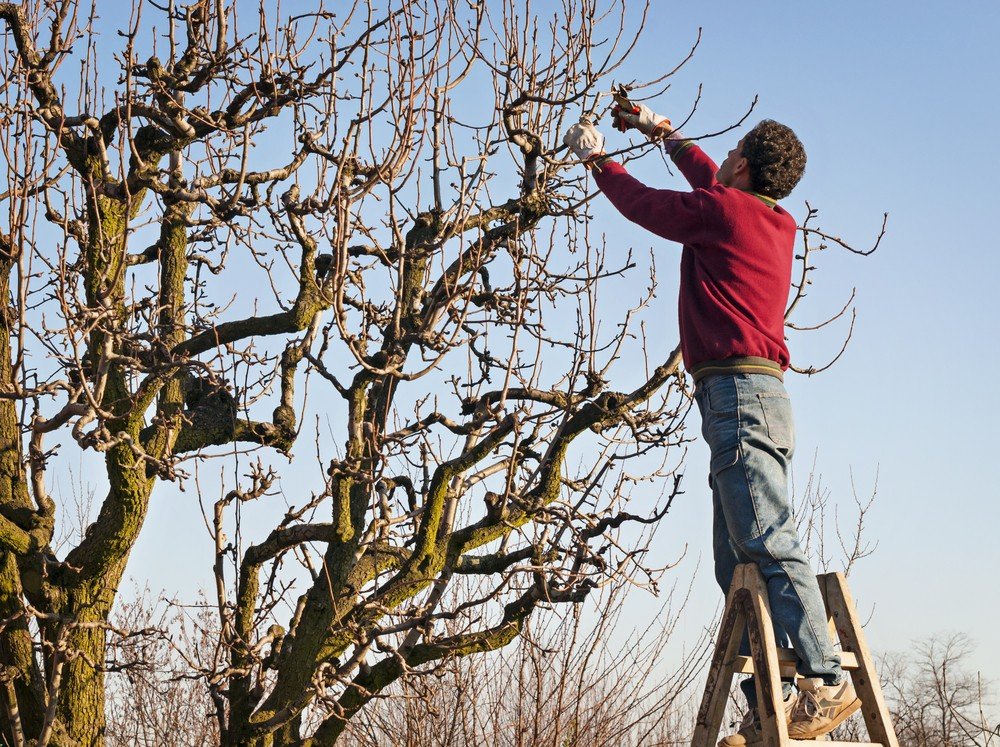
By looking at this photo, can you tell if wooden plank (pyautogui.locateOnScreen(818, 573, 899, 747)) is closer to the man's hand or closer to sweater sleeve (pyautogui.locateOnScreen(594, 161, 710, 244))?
sweater sleeve (pyautogui.locateOnScreen(594, 161, 710, 244))

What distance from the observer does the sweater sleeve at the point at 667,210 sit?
10.3 feet

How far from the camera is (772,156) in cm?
326

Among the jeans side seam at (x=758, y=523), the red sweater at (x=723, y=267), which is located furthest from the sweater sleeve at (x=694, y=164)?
the jeans side seam at (x=758, y=523)

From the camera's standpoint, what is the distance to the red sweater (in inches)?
123

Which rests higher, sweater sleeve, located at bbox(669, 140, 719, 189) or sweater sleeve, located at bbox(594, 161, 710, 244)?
sweater sleeve, located at bbox(669, 140, 719, 189)

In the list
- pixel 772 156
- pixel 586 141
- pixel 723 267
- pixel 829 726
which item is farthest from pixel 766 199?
pixel 829 726

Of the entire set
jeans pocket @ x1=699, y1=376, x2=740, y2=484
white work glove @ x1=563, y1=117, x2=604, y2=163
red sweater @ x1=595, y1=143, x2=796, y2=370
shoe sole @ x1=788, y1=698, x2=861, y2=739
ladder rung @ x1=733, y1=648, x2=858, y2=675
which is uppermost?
white work glove @ x1=563, y1=117, x2=604, y2=163

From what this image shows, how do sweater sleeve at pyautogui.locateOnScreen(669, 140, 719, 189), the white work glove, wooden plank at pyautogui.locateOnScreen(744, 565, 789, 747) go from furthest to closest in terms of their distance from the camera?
1. sweater sleeve at pyautogui.locateOnScreen(669, 140, 719, 189)
2. the white work glove
3. wooden plank at pyautogui.locateOnScreen(744, 565, 789, 747)

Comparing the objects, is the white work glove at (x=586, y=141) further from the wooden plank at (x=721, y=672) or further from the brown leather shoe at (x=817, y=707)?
the brown leather shoe at (x=817, y=707)

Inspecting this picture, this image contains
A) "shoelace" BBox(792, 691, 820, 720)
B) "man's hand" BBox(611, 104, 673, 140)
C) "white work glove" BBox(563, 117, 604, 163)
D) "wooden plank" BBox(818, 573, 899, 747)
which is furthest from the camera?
"man's hand" BBox(611, 104, 673, 140)

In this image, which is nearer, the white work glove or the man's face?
the man's face

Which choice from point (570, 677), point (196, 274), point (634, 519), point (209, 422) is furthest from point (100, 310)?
point (570, 677)

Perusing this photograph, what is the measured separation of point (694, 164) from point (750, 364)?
1.01 metres

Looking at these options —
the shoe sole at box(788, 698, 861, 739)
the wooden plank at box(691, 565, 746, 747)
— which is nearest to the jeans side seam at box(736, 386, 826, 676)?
the wooden plank at box(691, 565, 746, 747)
